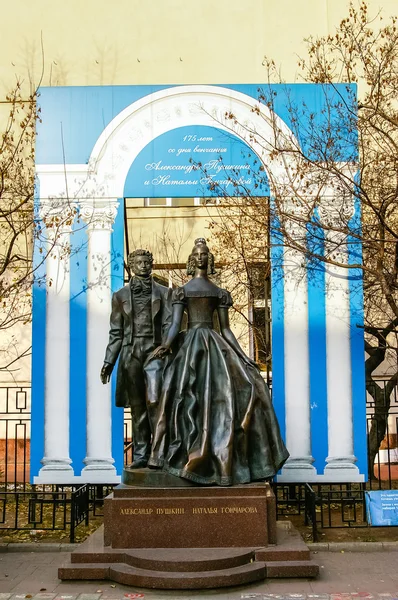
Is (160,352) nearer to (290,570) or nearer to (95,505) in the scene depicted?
(290,570)

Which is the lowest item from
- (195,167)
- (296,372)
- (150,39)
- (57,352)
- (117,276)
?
(296,372)

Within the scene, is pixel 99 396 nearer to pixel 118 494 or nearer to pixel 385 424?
pixel 118 494

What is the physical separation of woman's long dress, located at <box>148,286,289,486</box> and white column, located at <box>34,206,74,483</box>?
3.11m

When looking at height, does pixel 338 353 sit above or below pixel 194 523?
above

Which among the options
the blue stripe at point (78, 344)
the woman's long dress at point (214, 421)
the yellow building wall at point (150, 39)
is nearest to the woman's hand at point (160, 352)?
the woman's long dress at point (214, 421)

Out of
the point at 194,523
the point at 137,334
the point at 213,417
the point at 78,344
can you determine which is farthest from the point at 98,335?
the point at 194,523

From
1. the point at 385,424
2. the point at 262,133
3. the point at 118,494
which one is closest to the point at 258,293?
the point at 385,424

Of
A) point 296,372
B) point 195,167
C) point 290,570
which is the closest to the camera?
point 290,570

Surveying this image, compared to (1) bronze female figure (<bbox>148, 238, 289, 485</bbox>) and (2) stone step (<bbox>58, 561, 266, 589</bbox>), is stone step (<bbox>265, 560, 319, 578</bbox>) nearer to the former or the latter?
(2) stone step (<bbox>58, 561, 266, 589</bbox>)

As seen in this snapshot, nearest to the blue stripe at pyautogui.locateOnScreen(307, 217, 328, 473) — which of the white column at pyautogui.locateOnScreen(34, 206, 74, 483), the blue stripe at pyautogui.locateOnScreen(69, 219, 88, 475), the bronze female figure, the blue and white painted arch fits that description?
the blue and white painted arch

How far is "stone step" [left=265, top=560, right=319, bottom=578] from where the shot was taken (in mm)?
6496

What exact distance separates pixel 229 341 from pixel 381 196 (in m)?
4.37

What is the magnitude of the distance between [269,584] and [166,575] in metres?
0.96

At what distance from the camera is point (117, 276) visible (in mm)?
10188
